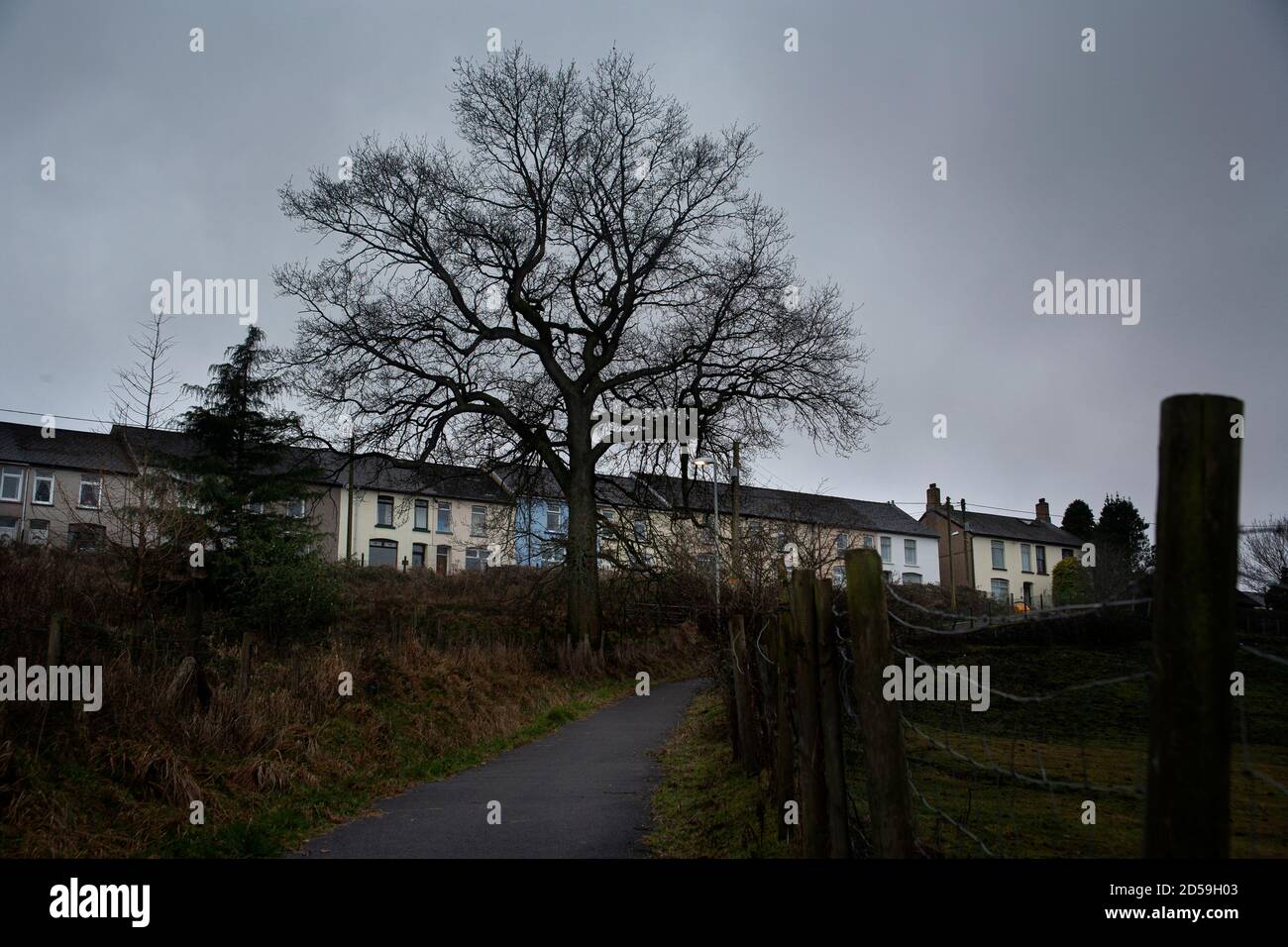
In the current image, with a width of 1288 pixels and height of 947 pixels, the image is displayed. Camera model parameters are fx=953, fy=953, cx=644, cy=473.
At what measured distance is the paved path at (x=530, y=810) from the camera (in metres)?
7.72

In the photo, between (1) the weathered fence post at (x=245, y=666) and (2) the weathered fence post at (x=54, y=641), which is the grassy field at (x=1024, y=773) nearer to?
(1) the weathered fence post at (x=245, y=666)

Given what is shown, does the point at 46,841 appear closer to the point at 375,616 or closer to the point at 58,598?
the point at 58,598

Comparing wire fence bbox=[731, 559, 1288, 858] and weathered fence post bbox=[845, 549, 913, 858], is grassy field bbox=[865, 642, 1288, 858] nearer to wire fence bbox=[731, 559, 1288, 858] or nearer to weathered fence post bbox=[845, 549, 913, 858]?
wire fence bbox=[731, 559, 1288, 858]

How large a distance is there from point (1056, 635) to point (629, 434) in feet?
41.7

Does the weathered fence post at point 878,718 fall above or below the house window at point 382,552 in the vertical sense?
above

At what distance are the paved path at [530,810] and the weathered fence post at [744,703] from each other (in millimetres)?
1158

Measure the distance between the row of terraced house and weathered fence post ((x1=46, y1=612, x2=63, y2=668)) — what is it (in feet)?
10.7

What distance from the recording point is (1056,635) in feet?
52.4

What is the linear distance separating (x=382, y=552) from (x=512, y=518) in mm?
33138

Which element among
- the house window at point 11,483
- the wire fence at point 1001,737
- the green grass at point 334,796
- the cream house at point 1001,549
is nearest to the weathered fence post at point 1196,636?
the wire fence at point 1001,737

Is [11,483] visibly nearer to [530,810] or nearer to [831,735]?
[530,810]
